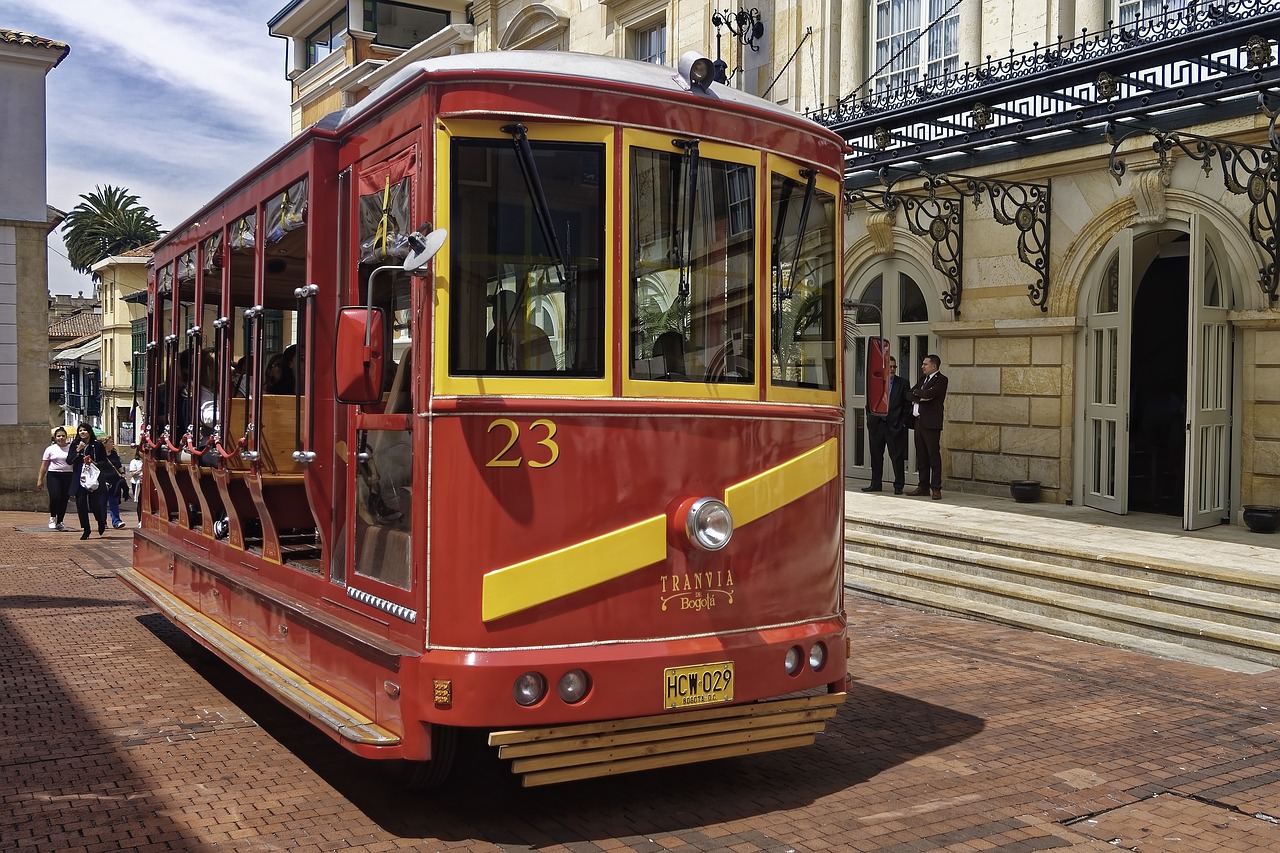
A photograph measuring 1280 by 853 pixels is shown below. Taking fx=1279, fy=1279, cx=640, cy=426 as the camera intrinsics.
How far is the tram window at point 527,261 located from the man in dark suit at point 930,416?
11049 millimetres

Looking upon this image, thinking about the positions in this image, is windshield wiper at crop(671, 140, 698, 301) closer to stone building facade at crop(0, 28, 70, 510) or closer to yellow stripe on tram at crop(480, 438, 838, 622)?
yellow stripe on tram at crop(480, 438, 838, 622)

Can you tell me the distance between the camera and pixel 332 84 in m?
32.7

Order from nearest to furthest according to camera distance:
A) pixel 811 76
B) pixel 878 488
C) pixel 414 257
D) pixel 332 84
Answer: pixel 414 257, pixel 878 488, pixel 811 76, pixel 332 84

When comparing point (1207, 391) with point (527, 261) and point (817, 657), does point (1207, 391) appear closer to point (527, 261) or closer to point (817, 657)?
point (817, 657)

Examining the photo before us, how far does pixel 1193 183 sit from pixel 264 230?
10.4 metres

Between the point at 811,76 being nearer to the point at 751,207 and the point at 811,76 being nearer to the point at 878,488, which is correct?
the point at 878,488

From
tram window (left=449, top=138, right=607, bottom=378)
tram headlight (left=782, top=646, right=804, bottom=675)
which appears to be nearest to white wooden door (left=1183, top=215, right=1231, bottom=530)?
tram headlight (left=782, top=646, right=804, bottom=675)

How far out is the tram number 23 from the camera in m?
5.15

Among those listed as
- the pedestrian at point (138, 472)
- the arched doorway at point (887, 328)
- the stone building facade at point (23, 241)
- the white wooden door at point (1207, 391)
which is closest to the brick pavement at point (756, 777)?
the pedestrian at point (138, 472)

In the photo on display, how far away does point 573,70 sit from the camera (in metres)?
5.33

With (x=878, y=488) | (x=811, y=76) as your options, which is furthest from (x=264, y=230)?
(x=811, y=76)

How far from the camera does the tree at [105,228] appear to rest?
69688 mm

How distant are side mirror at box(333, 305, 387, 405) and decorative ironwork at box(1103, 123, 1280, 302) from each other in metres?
9.56

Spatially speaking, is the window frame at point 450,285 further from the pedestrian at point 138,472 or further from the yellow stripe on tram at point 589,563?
the pedestrian at point 138,472
